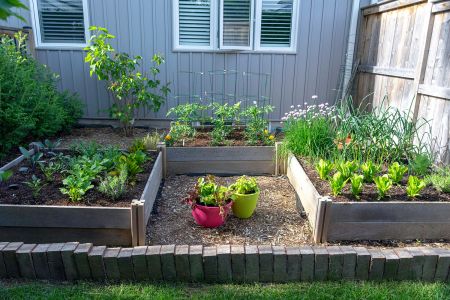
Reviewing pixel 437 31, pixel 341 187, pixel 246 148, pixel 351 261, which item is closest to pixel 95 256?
pixel 351 261

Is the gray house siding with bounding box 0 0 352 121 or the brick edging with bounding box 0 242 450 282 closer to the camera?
the brick edging with bounding box 0 242 450 282

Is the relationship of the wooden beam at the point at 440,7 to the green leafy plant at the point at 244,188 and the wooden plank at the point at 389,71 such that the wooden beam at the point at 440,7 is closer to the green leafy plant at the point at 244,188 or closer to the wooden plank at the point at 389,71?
the wooden plank at the point at 389,71

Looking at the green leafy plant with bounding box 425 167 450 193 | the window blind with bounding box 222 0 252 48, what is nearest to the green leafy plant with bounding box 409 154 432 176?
the green leafy plant with bounding box 425 167 450 193

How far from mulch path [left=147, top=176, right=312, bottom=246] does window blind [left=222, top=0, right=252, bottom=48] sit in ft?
9.31

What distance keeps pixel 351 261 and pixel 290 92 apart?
392 cm

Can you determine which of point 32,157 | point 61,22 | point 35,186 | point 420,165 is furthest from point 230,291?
point 61,22

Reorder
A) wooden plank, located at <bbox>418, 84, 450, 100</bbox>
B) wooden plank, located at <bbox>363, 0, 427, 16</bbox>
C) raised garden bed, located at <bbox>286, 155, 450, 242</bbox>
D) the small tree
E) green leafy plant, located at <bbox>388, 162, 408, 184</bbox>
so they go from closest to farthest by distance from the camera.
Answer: raised garden bed, located at <bbox>286, 155, 450, 242</bbox> → green leafy plant, located at <bbox>388, 162, 408, 184</bbox> → wooden plank, located at <bbox>418, 84, 450, 100</bbox> → wooden plank, located at <bbox>363, 0, 427, 16</bbox> → the small tree

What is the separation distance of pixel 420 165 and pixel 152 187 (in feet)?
7.75

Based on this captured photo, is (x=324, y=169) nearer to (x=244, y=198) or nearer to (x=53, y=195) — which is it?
(x=244, y=198)

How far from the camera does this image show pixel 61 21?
541cm

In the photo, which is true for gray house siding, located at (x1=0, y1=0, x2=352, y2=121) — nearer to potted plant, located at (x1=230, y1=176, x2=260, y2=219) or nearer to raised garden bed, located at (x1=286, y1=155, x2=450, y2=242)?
potted plant, located at (x1=230, y1=176, x2=260, y2=219)

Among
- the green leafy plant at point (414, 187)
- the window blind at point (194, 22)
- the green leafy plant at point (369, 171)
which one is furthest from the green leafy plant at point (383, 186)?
the window blind at point (194, 22)

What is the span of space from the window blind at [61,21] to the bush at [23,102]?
2.29 ft

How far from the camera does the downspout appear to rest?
5.33 meters
